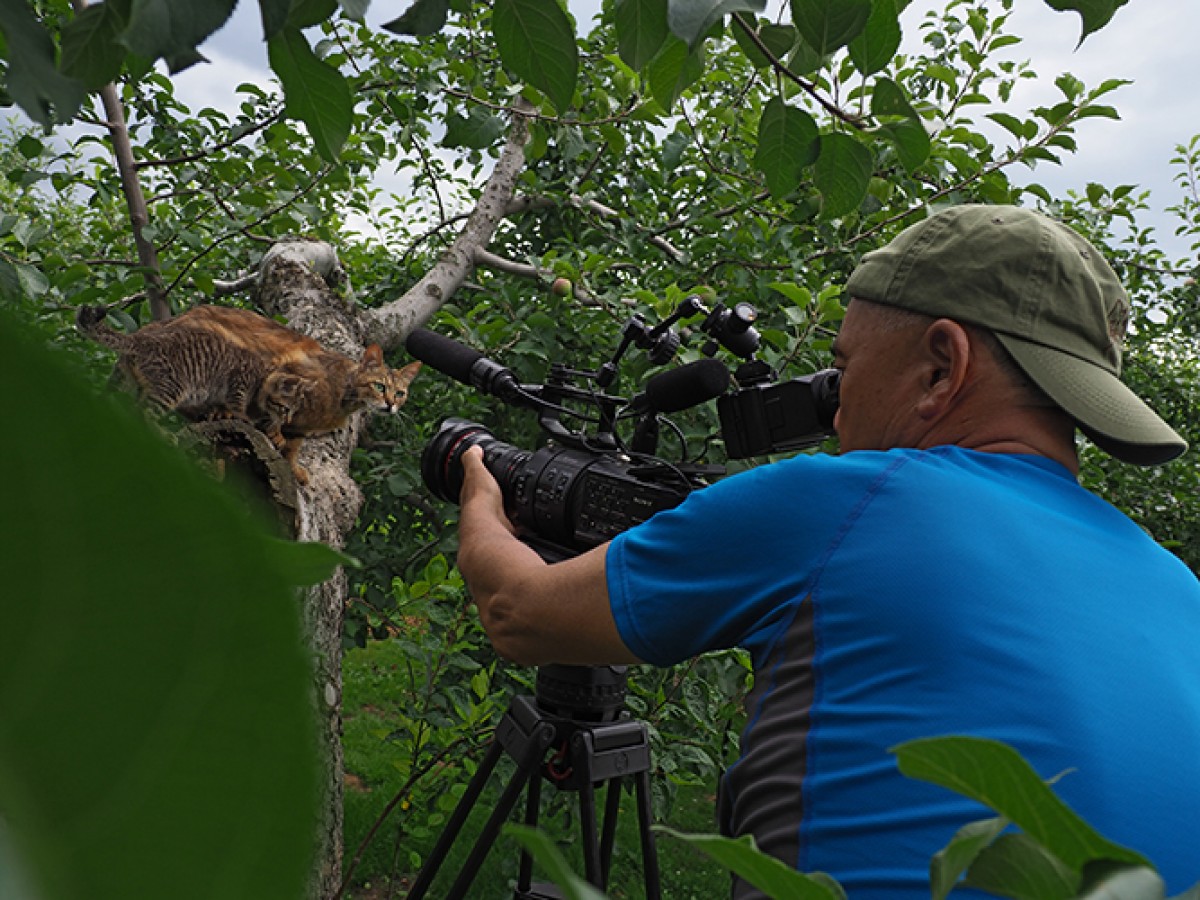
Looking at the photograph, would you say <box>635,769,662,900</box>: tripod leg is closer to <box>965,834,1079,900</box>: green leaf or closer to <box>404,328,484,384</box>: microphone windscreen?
<box>404,328,484,384</box>: microphone windscreen

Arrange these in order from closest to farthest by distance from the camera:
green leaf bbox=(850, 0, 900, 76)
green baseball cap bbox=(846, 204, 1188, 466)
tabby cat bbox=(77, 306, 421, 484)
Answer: green leaf bbox=(850, 0, 900, 76) → green baseball cap bbox=(846, 204, 1188, 466) → tabby cat bbox=(77, 306, 421, 484)

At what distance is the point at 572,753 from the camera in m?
1.51

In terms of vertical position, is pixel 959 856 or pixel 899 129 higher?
pixel 899 129

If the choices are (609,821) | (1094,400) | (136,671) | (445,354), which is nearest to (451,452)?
(445,354)

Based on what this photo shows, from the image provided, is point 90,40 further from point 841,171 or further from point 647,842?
point 647,842

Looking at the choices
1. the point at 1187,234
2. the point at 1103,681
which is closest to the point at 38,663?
the point at 1103,681

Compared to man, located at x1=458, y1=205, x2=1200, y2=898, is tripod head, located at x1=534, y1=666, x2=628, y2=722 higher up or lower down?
lower down

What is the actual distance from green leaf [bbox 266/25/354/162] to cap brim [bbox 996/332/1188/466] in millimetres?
788

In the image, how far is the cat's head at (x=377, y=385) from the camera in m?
1.98

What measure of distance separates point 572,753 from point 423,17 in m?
1.13

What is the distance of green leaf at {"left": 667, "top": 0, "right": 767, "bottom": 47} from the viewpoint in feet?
2.12

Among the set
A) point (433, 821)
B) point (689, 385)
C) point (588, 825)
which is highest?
point (689, 385)

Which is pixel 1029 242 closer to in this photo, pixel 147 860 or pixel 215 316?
pixel 147 860

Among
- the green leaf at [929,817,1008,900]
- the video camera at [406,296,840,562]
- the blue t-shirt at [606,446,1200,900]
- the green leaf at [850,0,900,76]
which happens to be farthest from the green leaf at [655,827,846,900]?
the video camera at [406,296,840,562]
